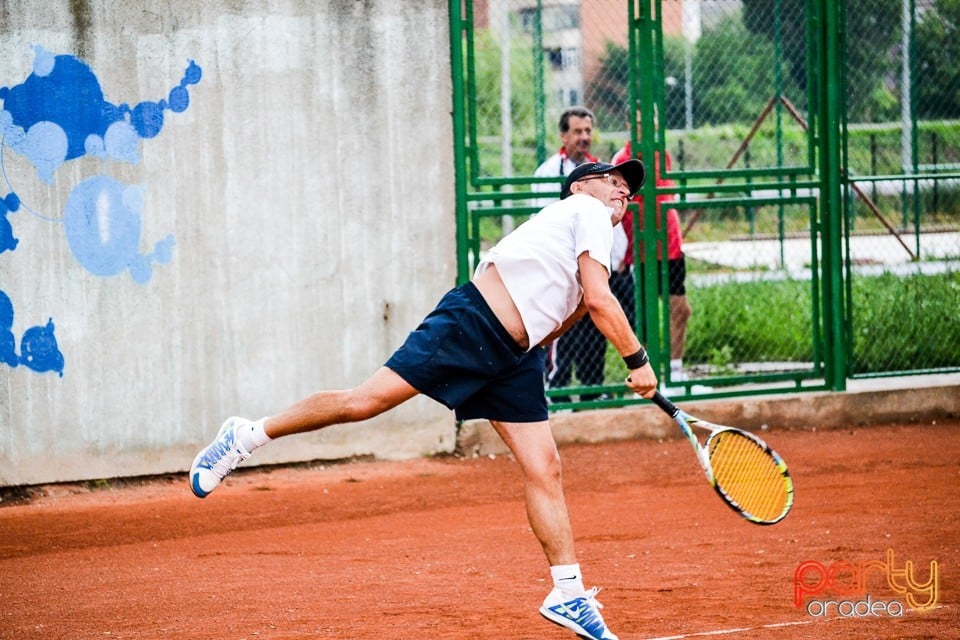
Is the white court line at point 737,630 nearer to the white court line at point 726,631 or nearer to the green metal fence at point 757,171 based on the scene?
the white court line at point 726,631

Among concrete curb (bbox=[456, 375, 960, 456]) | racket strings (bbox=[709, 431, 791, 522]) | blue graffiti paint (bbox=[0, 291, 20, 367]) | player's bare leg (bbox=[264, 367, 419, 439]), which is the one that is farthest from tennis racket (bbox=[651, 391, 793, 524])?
blue graffiti paint (bbox=[0, 291, 20, 367])

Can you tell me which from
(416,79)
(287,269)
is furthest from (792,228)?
(287,269)

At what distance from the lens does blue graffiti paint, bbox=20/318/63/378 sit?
8.21 meters

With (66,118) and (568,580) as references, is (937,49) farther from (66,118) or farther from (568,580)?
(568,580)

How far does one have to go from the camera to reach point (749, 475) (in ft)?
18.5

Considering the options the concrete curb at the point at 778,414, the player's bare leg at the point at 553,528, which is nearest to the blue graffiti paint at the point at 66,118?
the concrete curb at the point at 778,414

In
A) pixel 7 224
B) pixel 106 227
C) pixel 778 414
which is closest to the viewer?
pixel 7 224

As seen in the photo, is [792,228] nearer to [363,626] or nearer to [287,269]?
[287,269]

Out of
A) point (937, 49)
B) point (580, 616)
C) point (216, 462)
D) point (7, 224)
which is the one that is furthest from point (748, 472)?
point (937, 49)

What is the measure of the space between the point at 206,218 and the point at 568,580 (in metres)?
4.31

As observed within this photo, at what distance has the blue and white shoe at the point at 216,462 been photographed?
580 cm

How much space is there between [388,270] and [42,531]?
9.01 ft

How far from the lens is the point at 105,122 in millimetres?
8234

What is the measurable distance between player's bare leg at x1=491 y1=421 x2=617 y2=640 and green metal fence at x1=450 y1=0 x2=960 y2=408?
11.5 feet
